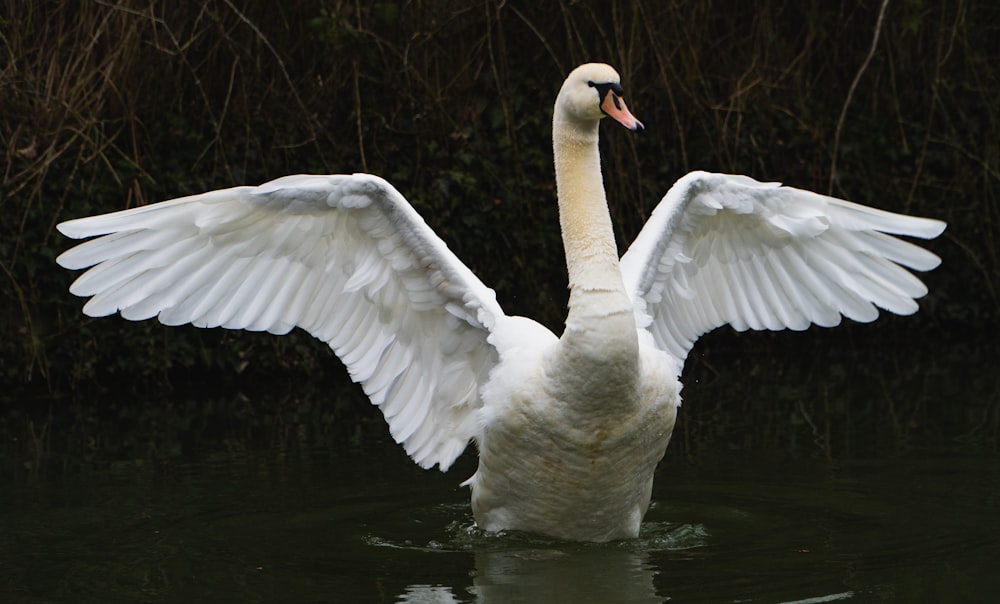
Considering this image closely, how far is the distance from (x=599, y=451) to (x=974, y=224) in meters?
6.49

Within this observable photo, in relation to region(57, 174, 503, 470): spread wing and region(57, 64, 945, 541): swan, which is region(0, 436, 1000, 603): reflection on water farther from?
region(57, 174, 503, 470): spread wing

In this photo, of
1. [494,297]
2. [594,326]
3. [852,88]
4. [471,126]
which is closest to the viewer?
[594,326]

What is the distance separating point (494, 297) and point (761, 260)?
1314mm

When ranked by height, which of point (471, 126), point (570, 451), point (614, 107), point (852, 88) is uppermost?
point (852, 88)

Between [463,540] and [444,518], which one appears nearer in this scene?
[463,540]

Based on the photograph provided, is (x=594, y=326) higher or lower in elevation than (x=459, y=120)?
lower

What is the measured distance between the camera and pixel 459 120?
10492mm

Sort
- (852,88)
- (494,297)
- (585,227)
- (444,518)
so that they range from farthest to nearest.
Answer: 1. (852,88)
2. (444,518)
3. (494,297)
4. (585,227)

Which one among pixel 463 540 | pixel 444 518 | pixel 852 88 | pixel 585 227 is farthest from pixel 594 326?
pixel 852 88

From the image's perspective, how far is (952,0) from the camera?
36.6ft

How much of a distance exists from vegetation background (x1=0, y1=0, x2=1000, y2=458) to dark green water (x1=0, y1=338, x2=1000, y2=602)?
120 centimetres

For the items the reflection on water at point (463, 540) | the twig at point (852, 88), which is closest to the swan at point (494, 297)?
the reflection on water at point (463, 540)

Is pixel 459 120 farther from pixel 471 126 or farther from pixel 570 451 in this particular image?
pixel 570 451

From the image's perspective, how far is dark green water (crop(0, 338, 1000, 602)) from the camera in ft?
16.5
